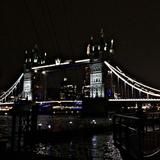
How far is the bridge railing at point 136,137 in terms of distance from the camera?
4805 mm

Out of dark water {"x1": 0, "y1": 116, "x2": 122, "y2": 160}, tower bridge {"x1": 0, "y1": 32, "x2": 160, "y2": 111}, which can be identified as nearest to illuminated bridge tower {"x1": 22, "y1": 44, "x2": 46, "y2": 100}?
tower bridge {"x1": 0, "y1": 32, "x2": 160, "y2": 111}

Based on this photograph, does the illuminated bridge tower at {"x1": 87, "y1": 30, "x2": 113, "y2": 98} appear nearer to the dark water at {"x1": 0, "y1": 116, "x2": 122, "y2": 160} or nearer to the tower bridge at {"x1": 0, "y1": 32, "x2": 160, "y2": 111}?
the tower bridge at {"x1": 0, "y1": 32, "x2": 160, "y2": 111}

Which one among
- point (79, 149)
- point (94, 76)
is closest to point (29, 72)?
point (94, 76)

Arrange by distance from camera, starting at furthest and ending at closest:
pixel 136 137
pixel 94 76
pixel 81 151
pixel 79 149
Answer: pixel 94 76
pixel 79 149
pixel 81 151
pixel 136 137

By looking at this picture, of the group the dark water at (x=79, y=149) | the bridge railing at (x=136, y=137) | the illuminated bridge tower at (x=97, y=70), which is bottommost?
the dark water at (x=79, y=149)

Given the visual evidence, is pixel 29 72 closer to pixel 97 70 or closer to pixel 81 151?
Result: pixel 97 70

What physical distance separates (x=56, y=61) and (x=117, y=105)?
145ft

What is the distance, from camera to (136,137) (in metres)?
5.07

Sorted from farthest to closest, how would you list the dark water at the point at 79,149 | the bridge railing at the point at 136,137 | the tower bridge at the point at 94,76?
1. the tower bridge at the point at 94,76
2. the dark water at the point at 79,149
3. the bridge railing at the point at 136,137

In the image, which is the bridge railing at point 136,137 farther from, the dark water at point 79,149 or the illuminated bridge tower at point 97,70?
the illuminated bridge tower at point 97,70

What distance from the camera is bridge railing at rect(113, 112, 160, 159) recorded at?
15.8 ft

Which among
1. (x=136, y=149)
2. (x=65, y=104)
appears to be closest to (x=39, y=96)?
(x=65, y=104)

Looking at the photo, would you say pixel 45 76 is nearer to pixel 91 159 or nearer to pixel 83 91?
pixel 83 91

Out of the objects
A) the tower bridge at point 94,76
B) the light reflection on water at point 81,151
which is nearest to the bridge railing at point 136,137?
the light reflection on water at point 81,151
